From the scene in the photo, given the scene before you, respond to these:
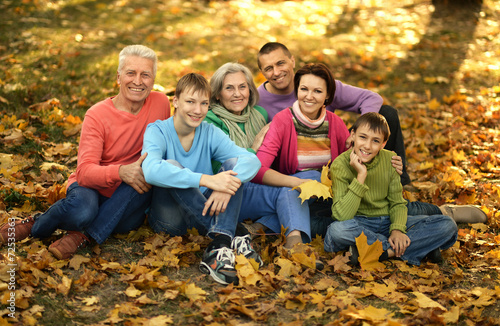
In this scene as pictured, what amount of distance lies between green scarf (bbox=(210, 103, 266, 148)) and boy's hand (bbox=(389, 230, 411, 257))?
1363 millimetres

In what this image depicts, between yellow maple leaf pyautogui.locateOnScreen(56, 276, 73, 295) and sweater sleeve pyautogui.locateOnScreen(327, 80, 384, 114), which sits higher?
sweater sleeve pyautogui.locateOnScreen(327, 80, 384, 114)

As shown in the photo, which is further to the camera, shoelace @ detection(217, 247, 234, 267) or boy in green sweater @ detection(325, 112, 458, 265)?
boy in green sweater @ detection(325, 112, 458, 265)

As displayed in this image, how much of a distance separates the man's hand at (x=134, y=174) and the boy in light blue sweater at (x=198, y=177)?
0.31ft

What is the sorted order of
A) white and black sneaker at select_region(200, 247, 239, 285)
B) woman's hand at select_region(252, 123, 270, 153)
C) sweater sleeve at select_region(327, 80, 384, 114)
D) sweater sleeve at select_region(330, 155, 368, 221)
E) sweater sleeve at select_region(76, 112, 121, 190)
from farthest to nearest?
sweater sleeve at select_region(327, 80, 384, 114) < woman's hand at select_region(252, 123, 270, 153) < sweater sleeve at select_region(330, 155, 368, 221) < sweater sleeve at select_region(76, 112, 121, 190) < white and black sneaker at select_region(200, 247, 239, 285)

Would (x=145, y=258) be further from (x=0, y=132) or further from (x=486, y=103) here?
(x=486, y=103)

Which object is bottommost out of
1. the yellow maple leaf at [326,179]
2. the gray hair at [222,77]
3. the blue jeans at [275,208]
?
the blue jeans at [275,208]

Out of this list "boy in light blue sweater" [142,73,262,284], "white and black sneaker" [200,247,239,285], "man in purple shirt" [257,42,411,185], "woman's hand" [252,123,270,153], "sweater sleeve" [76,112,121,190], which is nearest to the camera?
"white and black sneaker" [200,247,239,285]

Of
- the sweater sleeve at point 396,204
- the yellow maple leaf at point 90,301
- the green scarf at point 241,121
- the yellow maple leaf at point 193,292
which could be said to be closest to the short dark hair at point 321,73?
the green scarf at point 241,121

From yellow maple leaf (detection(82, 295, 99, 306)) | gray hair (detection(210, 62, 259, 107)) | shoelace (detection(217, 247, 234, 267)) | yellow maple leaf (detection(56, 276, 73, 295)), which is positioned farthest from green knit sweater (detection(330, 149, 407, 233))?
yellow maple leaf (detection(56, 276, 73, 295))

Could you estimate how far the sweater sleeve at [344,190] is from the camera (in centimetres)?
329

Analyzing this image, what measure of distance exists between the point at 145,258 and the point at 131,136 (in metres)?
0.95

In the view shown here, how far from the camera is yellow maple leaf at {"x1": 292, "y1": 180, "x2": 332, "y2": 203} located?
3.38 meters

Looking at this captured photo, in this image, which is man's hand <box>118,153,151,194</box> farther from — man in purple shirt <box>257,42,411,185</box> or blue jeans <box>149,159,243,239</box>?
man in purple shirt <box>257,42,411,185</box>

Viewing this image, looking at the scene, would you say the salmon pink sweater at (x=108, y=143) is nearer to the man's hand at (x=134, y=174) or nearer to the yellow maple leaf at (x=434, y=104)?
the man's hand at (x=134, y=174)
